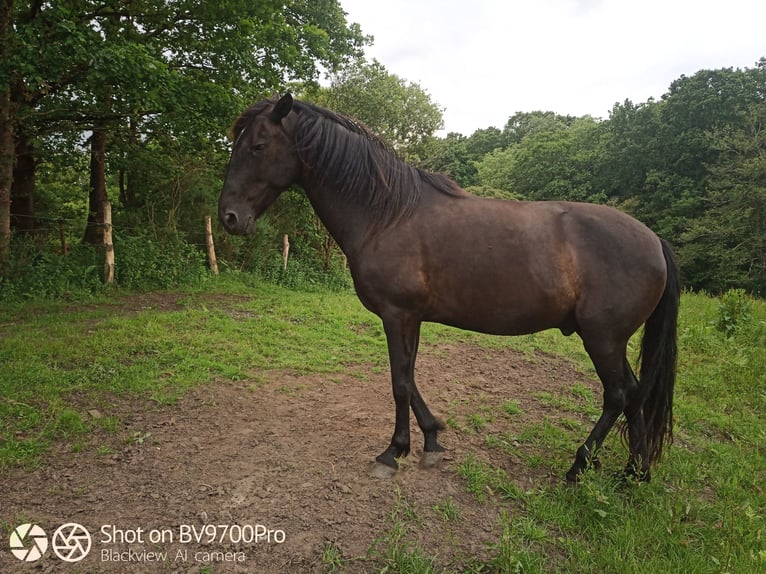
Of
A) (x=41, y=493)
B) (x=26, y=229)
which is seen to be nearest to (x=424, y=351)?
(x=41, y=493)

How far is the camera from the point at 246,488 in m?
2.52

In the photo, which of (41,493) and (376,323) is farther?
(376,323)

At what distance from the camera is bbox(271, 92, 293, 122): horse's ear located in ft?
8.13

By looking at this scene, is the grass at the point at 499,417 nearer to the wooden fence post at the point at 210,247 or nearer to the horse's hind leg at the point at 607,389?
the horse's hind leg at the point at 607,389

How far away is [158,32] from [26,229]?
199 inches

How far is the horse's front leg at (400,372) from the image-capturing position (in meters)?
2.67

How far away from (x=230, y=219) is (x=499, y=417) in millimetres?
2942

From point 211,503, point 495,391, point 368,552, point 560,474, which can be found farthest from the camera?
point 495,391

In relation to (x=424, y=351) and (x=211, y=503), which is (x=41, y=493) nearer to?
(x=211, y=503)

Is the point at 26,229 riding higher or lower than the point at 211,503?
higher

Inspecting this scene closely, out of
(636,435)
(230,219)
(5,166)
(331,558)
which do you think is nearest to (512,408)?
(636,435)

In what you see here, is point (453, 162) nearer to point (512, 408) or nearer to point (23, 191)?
point (23, 191)

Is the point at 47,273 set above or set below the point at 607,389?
below

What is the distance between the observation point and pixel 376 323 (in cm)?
743
